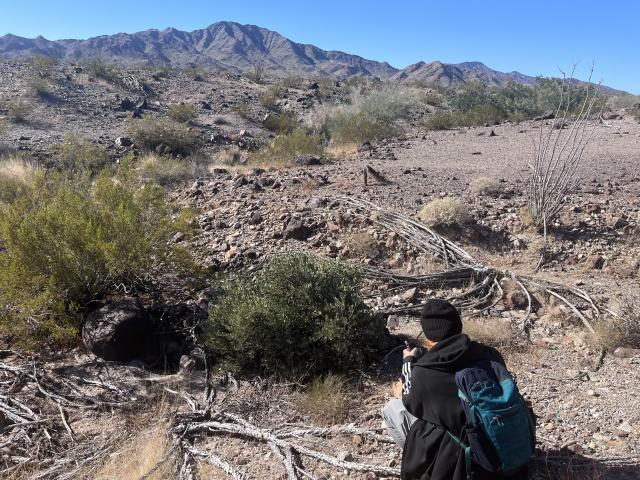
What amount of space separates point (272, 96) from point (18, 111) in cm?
1123

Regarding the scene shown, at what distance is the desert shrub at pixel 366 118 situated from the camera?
16.1 m

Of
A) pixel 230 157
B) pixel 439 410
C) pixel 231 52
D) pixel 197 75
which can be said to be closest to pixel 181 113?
pixel 230 157

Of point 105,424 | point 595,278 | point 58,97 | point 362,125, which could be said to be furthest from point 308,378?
point 58,97

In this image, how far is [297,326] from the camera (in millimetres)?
4707

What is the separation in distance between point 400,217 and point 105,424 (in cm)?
451

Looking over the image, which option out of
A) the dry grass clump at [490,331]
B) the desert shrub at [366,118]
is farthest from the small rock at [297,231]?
the desert shrub at [366,118]

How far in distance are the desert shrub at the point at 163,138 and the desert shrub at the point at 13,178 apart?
3587mm

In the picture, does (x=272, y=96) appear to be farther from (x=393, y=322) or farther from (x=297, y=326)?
(x=297, y=326)

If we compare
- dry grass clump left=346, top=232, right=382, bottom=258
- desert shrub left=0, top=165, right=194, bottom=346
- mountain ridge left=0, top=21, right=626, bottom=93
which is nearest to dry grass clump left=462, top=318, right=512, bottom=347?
dry grass clump left=346, top=232, right=382, bottom=258

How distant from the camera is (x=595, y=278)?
20.1ft

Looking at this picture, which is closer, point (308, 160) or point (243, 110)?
point (308, 160)

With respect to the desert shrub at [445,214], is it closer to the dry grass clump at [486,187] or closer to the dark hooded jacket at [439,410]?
the dry grass clump at [486,187]

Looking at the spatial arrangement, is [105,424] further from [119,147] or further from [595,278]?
[119,147]

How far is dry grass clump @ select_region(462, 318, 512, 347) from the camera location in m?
4.84
